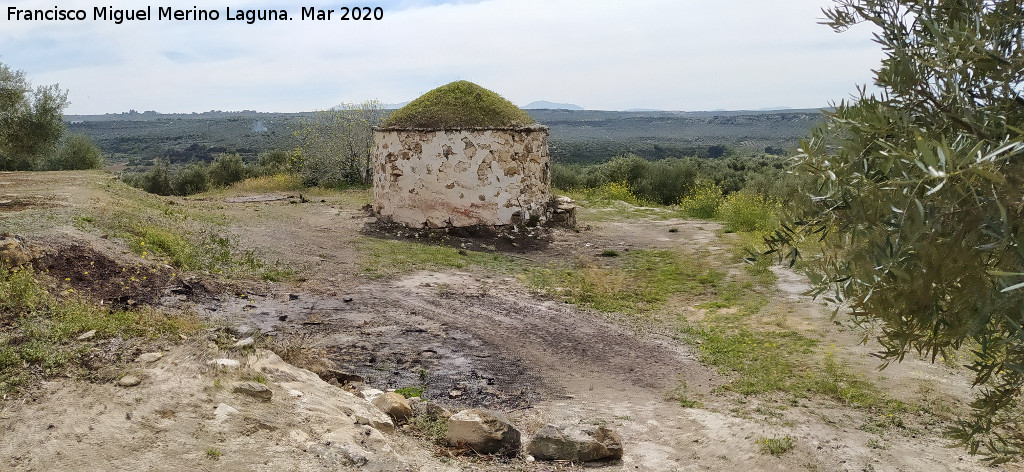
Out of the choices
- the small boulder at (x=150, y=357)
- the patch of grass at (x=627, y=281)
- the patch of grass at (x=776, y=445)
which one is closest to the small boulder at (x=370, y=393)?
the small boulder at (x=150, y=357)

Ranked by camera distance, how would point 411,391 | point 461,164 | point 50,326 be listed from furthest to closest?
point 461,164
point 411,391
point 50,326

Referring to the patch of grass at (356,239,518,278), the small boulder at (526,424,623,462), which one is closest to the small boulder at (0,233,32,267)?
the patch of grass at (356,239,518,278)

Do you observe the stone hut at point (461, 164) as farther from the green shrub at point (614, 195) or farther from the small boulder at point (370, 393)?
the small boulder at point (370, 393)

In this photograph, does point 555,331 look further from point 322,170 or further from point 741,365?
point 322,170

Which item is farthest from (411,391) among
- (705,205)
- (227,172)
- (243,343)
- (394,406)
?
(227,172)

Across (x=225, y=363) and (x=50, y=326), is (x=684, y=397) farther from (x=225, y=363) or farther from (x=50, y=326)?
(x=50, y=326)

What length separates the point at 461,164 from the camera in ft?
43.0

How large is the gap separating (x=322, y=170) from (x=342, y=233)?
9.60 metres

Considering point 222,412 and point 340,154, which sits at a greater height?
point 340,154

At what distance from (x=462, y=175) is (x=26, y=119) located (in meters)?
12.2

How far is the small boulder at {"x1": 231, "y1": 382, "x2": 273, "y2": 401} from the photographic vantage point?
445 centimetres

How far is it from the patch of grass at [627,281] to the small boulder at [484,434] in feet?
14.4

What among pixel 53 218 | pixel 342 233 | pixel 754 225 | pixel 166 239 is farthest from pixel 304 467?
pixel 754 225

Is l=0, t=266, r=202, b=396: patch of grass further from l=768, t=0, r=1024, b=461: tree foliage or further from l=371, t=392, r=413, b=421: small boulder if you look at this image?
l=768, t=0, r=1024, b=461: tree foliage
